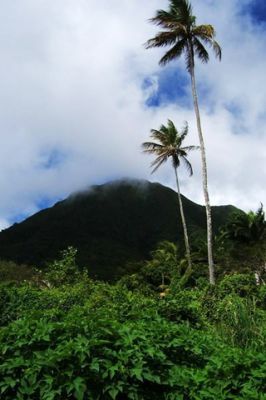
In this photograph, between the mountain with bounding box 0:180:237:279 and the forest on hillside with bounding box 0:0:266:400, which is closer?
the forest on hillside with bounding box 0:0:266:400

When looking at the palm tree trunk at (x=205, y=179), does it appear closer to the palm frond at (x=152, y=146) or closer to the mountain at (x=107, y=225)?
the palm frond at (x=152, y=146)

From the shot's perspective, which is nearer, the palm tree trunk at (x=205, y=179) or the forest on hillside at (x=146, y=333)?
the forest on hillside at (x=146, y=333)

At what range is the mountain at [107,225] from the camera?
68.2 meters

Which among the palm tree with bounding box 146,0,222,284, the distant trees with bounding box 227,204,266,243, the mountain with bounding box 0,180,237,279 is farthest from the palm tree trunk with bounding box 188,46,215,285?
the mountain with bounding box 0,180,237,279

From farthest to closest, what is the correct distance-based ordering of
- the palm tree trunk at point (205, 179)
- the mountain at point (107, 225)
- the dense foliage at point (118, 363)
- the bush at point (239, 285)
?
the mountain at point (107, 225) < the palm tree trunk at point (205, 179) < the bush at point (239, 285) < the dense foliage at point (118, 363)

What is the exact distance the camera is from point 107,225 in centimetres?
10306

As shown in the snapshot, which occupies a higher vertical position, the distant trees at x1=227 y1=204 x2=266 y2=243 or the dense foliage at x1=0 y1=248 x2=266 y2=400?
the distant trees at x1=227 y1=204 x2=266 y2=243

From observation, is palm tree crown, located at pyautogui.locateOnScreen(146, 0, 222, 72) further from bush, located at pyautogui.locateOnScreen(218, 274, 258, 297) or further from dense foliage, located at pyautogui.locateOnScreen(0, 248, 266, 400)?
dense foliage, located at pyautogui.locateOnScreen(0, 248, 266, 400)

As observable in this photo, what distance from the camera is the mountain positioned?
68.2 m

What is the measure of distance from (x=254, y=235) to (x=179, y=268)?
8.87 metres

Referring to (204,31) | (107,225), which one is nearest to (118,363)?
(204,31)

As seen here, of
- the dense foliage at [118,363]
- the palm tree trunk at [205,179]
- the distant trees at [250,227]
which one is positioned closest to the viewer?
the dense foliage at [118,363]

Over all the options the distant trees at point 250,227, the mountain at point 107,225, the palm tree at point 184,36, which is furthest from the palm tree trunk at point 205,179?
the mountain at point 107,225

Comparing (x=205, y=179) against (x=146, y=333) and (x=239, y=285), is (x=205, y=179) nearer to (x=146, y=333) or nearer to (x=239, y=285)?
(x=239, y=285)
